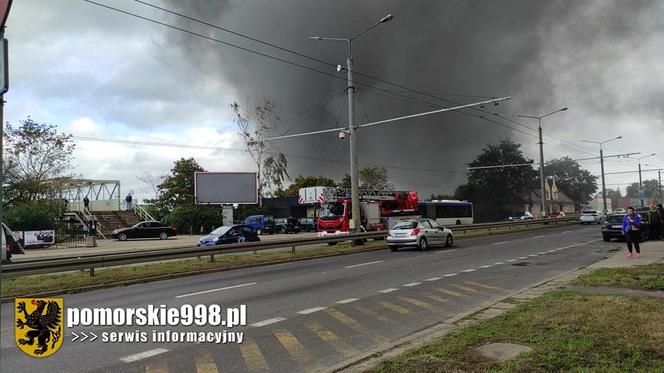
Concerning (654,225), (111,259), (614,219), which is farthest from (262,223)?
(111,259)

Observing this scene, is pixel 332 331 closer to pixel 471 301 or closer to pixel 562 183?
pixel 471 301

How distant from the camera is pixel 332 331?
7.23 meters

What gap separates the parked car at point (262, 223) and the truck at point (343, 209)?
18562mm

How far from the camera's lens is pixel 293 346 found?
6.42 metres

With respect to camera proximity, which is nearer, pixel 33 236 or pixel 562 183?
pixel 33 236

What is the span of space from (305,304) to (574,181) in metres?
140

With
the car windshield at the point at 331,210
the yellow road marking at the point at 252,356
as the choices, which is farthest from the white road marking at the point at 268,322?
the car windshield at the point at 331,210

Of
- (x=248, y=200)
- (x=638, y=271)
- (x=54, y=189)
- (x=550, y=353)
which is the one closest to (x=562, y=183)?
(x=248, y=200)

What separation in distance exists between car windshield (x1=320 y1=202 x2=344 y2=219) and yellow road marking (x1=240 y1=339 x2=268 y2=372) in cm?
2250

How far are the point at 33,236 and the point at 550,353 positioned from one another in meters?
36.4

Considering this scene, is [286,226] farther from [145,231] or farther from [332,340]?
[332,340]

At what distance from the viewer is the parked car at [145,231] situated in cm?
4003

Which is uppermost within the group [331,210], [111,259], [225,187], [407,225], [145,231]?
[225,187]

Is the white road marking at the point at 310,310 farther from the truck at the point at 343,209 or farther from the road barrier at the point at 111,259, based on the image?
the truck at the point at 343,209
